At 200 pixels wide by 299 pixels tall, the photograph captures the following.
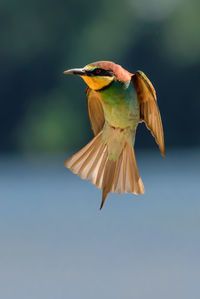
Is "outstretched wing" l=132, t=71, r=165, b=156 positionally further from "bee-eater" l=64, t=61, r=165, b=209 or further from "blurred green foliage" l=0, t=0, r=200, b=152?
"blurred green foliage" l=0, t=0, r=200, b=152

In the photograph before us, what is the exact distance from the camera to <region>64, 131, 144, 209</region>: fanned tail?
1156 mm

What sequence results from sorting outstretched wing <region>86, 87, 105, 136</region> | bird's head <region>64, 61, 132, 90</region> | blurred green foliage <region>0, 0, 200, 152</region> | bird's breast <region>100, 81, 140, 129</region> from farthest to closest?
blurred green foliage <region>0, 0, 200, 152</region> → outstretched wing <region>86, 87, 105, 136</region> → bird's breast <region>100, 81, 140, 129</region> → bird's head <region>64, 61, 132, 90</region>

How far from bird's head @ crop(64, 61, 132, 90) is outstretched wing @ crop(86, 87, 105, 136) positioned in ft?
0.40

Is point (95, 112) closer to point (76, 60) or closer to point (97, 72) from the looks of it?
point (97, 72)

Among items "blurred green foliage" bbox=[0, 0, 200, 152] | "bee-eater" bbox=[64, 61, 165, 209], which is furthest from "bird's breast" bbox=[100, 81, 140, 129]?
"blurred green foliage" bbox=[0, 0, 200, 152]

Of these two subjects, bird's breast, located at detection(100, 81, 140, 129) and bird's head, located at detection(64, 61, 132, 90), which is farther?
bird's breast, located at detection(100, 81, 140, 129)

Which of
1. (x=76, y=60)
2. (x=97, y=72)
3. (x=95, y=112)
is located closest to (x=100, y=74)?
(x=97, y=72)

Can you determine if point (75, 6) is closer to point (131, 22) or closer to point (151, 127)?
point (131, 22)

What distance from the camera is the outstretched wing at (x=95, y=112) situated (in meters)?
1.19

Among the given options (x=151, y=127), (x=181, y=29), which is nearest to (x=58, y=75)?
(x=181, y=29)

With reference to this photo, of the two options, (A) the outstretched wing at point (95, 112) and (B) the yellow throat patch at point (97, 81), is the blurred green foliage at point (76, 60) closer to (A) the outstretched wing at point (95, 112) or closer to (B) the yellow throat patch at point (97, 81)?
(A) the outstretched wing at point (95, 112)

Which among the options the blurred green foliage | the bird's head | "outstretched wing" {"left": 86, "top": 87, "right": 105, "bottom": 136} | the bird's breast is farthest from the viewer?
the blurred green foliage

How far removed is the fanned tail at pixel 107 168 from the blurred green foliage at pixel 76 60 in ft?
18.8

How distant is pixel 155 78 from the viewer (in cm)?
733
